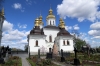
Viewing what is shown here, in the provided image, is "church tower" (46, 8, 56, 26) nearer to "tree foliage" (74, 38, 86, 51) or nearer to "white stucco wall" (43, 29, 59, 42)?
"white stucco wall" (43, 29, 59, 42)

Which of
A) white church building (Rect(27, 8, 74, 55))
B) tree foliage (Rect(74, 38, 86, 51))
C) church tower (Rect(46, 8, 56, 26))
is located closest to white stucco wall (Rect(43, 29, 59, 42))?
white church building (Rect(27, 8, 74, 55))

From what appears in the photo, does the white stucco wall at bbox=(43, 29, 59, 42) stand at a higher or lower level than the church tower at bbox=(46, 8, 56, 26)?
lower

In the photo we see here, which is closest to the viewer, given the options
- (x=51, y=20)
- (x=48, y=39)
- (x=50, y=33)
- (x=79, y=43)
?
(x=48, y=39)

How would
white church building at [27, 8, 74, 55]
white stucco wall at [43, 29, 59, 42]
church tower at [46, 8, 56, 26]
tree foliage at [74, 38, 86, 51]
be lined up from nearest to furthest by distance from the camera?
white church building at [27, 8, 74, 55], white stucco wall at [43, 29, 59, 42], church tower at [46, 8, 56, 26], tree foliage at [74, 38, 86, 51]

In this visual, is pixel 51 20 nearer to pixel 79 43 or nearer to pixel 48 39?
pixel 48 39

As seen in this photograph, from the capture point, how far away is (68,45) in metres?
40.7

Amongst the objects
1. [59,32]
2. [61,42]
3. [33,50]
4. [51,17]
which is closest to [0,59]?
[33,50]

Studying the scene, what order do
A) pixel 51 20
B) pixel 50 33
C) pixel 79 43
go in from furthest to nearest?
1. pixel 79 43
2. pixel 51 20
3. pixel 50 33

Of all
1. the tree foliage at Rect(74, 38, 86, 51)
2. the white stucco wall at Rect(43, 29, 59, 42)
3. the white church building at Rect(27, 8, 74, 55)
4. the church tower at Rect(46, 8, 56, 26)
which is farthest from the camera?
the tree foliage at Rect(74, 38, 86, 51)

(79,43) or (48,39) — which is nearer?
(48,39)

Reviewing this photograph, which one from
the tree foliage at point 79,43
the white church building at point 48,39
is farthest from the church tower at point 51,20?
the tree foliage at point 79,43

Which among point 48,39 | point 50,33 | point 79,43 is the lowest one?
point 79,43

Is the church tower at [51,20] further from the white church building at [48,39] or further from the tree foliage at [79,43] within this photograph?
the tree foliage at [79,43]

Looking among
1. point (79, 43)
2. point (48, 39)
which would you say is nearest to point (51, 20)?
point (48, 39)
